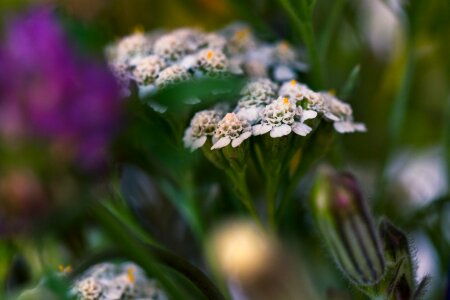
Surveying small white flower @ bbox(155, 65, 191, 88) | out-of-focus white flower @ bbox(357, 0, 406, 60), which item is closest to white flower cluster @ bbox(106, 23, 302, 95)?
small white flower @ bbox(155, 65, 191, 88)

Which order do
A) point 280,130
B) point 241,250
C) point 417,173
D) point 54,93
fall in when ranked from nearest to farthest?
1. point 54,93
2. point 280,130
3. point 241,250
4. point 417,173

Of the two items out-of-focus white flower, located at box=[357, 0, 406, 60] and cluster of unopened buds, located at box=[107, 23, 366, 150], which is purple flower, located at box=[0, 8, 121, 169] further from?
out-of-focus white flower, located at box=[357, 0, 406, 60]

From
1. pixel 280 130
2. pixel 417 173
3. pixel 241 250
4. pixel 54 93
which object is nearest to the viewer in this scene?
pixel 54 93

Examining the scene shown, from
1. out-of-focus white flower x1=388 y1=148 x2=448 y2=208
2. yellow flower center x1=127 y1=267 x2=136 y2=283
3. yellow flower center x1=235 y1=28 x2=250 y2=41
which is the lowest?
out-of-focus white flower x1=388 y1=148 x2=448 y2=208

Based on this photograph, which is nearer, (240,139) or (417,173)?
(240,139)

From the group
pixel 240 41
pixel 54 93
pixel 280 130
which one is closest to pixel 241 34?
pixel 240 41

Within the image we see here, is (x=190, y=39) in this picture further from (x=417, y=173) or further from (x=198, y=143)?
(x=417, y=173)

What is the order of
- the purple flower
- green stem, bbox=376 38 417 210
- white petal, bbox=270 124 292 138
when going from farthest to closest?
green stem, bbox=376 38 417 210
white petal, bbox=270 124 292 138
the purple flower

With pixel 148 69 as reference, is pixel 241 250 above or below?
below

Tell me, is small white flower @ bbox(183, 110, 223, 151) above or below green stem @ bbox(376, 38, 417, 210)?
above
